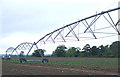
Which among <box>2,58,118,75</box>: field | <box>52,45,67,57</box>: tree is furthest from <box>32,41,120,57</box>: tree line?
<box>2,58,118,75</box>: field

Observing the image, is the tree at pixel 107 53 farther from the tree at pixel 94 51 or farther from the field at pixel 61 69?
the field at pixel 61 69

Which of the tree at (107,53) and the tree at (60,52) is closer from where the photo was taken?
the tree at (107,53)

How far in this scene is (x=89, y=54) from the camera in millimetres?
74562

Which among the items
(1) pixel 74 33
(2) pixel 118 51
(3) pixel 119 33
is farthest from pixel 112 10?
(2) pixel 118 51

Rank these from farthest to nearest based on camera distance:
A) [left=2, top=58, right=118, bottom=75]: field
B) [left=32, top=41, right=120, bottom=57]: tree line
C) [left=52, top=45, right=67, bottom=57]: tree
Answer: [left=52, top=45, right=67, bottom=57]: tree → [left=32, top=41, right=120, bottom=57]: tree line → [left=2, top=58, right=118, bottom=75]: field

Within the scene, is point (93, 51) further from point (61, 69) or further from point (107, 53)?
point (61, 69)

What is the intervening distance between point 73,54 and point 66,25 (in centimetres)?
6244

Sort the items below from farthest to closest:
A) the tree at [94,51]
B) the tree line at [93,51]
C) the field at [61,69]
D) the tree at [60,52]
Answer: the tree at [60,52]
the tree at [94,51]
the tree line at [93,51]
the field at [61,69]

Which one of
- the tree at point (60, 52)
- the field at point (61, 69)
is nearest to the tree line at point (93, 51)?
the tree at point (60, 52)

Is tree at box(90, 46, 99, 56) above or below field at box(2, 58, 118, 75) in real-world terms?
above

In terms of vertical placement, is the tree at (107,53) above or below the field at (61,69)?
above

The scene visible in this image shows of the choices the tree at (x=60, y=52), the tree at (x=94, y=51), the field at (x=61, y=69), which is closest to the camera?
the field at (x=61, y=69)

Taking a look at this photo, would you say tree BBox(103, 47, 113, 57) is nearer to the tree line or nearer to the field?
the tree line

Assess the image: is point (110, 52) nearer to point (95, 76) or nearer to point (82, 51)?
point (82, 51)
